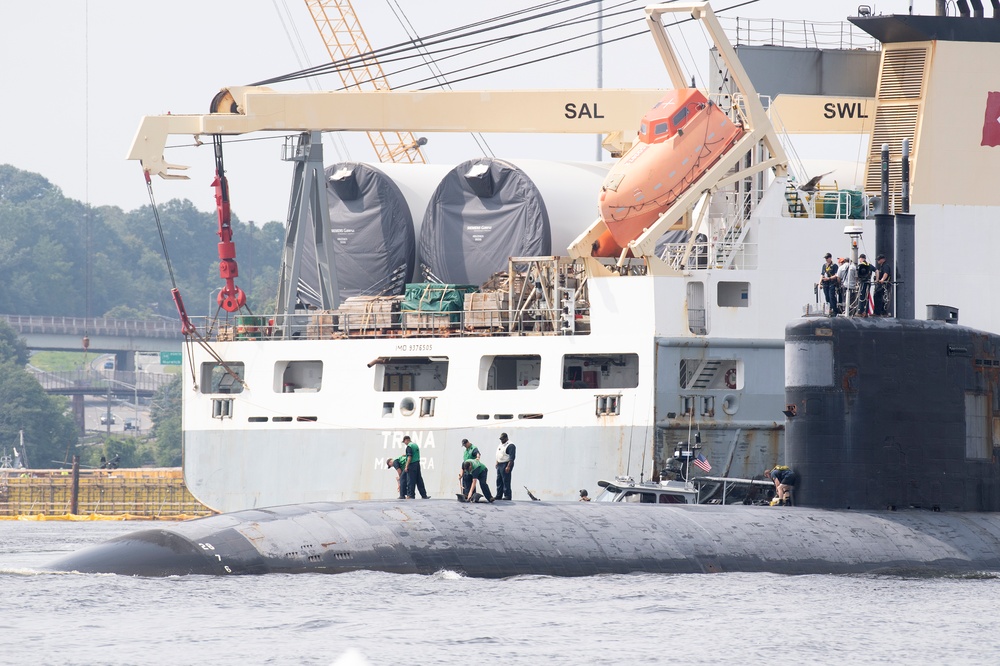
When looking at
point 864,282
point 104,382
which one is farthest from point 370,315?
point 104,382

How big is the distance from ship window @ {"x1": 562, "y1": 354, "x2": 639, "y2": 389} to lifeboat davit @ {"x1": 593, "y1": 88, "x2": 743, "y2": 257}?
7.98 ft

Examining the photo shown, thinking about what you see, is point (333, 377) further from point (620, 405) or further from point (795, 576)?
point (795, 576)

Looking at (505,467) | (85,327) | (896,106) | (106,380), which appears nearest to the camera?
(505,467)

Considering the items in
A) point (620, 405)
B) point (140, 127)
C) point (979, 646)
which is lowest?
point (979, 646)

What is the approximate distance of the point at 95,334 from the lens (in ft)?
438

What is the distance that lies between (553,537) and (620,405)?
11.1 m

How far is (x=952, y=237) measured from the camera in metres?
38.2

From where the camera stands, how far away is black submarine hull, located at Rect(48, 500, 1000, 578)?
23.3 m

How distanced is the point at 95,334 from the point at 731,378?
10270 cm

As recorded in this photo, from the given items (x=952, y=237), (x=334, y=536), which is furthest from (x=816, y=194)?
(x=334, y=536)

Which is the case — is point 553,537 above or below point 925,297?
below

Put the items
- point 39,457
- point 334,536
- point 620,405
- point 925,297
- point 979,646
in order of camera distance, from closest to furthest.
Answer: point 979,646
point 334,536
point 620,405
point 925,297
point 39,457

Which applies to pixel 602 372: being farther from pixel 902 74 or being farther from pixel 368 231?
pixel 368 231

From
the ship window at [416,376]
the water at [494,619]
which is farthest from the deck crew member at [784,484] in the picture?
the ship window at [416,376]
